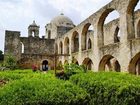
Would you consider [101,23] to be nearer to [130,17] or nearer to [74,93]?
[130,17]

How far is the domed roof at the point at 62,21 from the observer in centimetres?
3572

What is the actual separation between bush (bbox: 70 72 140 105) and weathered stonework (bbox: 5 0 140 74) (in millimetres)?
5767

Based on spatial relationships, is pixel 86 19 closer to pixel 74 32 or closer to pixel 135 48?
pixel 74 32

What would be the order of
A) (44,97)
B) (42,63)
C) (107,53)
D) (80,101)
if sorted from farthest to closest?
(42,63)
(107,53)
(80,101)
(44,97)

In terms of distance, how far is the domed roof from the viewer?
35719 mm

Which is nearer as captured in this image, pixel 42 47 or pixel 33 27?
pixel 42 47

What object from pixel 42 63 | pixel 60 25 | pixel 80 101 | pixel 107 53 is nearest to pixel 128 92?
pixel 80 101

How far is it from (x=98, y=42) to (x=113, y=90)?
12.1m

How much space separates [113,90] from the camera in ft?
22.0

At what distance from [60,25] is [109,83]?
28768mm

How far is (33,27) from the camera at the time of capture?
3472 centimetres

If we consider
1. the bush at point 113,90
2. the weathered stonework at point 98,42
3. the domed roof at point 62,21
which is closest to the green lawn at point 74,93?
the bush at point 113,90

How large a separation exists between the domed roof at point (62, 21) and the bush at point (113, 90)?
93.3 feet

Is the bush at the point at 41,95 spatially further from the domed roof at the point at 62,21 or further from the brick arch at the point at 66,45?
the domed roof at the point at 62,21
